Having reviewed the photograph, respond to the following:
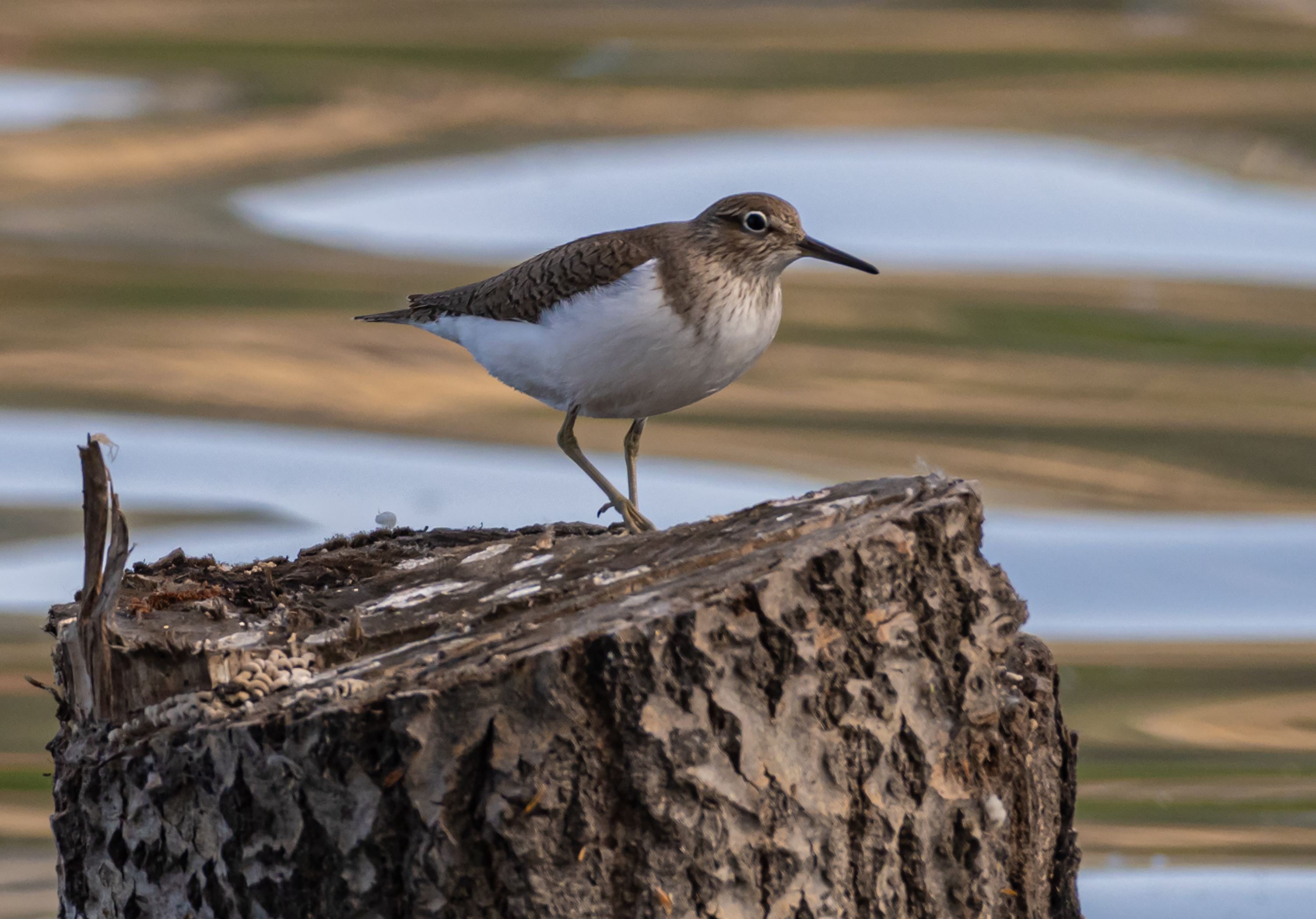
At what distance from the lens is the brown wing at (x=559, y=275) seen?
456cm

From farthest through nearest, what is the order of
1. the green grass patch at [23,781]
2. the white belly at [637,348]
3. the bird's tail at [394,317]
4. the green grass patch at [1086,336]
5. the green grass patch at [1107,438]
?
the green grass patch at [1086,336] → the green grass patch at [1107,438] → the green grass patch at [23,781] → the bird's tail at [394,317] → the white belly at [637,348]

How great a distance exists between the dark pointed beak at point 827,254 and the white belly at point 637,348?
0.19 meters

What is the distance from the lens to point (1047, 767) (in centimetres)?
365

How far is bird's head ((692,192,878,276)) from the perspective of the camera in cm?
462

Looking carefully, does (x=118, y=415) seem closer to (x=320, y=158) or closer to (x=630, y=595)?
(x=320, y=158)

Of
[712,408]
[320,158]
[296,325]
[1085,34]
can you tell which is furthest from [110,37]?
[1085,34]

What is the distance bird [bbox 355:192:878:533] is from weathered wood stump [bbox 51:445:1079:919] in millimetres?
959

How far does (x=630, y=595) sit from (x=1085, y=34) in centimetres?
1126

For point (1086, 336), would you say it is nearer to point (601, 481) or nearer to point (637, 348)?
point (601, 481)

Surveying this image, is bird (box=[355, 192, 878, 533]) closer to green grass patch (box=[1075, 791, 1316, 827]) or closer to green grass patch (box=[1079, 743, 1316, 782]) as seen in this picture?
green grass patch (box=[1075, 791, 1316, 827])

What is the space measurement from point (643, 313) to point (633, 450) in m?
0.81

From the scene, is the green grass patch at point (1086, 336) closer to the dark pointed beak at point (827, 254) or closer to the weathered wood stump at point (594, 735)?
the dark pointed beak at point (827, 254)

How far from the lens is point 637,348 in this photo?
14.5ft

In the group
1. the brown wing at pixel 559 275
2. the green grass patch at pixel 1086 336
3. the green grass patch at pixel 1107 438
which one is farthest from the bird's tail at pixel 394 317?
the green grass patch at pixel 1086 336
